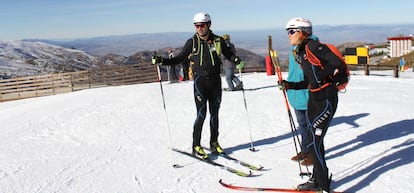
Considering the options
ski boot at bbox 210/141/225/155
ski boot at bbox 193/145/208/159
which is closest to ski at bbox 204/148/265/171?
ski boot at bbox 210/141/225/155

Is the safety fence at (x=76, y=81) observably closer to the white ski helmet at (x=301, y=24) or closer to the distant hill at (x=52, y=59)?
the white ski helmet at (x=301, y=24)

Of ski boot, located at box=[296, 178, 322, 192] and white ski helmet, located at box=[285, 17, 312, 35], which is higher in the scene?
white ski helmet, located at box=[285, 17, 312, 35]

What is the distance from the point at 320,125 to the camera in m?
4.69

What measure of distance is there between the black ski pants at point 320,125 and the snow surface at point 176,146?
2.04ft

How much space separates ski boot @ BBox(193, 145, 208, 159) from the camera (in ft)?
22.3

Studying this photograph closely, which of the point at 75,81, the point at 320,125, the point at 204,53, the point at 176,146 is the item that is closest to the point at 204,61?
the point at 204,53

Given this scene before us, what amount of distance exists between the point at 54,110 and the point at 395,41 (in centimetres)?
6648

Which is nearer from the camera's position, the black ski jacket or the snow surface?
the snow surface

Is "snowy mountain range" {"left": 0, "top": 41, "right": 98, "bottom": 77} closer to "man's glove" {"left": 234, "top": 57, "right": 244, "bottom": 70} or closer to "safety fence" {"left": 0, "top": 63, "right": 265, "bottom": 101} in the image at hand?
"safety fence" {"left": 0, "top": 63, "right": 265, "bottom": 101}

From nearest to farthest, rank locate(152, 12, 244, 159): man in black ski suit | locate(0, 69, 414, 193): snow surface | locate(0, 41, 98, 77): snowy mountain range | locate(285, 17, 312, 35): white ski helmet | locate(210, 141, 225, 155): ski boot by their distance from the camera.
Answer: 1. locate(285, 17, 312, 35): white ski helmet
2. locate(0, 69, 414, 193): snow surface
3. locate(152, 12, 244, 159): man in black ski suit
4. locate(210, 141, 225, 155): ski boot
5. locate(0, 41, 98, 77): snowy mountain range

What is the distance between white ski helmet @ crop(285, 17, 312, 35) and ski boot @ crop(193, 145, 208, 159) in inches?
118

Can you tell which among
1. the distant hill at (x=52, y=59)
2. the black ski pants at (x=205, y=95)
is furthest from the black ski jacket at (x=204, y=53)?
the distant hill at (x=52, y=59)

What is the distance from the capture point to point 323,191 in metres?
4.96

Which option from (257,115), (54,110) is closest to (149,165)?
(257,115)
